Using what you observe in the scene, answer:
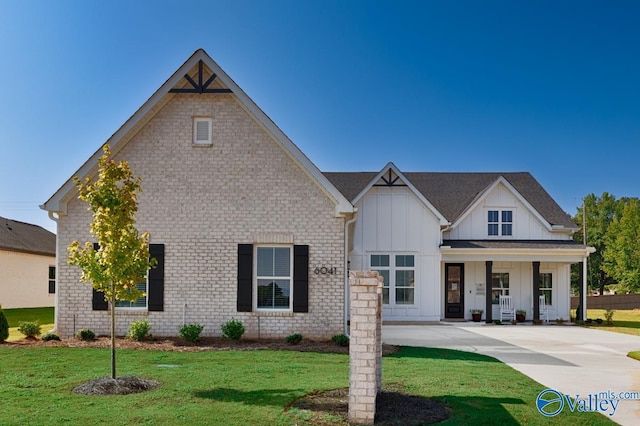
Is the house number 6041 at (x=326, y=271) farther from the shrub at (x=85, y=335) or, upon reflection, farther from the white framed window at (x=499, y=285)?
the white framed window at (x=499, y=285)

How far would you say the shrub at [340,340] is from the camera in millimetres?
14719

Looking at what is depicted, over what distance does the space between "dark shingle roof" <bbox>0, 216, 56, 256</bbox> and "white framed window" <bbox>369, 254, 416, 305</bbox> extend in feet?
60.6

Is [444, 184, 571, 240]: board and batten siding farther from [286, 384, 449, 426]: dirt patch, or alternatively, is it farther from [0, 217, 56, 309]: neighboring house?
[0, 217, 56, 309]: neighboring house

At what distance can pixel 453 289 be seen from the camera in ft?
86.0

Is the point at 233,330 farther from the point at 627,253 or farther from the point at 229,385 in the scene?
the point at 627,253

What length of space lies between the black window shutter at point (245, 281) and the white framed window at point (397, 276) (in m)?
10.3

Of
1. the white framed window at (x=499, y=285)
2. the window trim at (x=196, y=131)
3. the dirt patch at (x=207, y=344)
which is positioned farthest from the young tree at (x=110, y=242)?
the white framed window at (x=499, y=285)

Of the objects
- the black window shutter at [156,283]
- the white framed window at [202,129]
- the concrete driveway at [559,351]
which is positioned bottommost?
the concrete driveway at [559,351]

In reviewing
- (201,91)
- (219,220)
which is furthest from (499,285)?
(201,91)

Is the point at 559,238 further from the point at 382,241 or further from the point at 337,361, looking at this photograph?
the point at 337,361

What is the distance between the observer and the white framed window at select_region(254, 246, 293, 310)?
15547 mm

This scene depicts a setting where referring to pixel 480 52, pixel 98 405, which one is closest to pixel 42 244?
pixel 480 52

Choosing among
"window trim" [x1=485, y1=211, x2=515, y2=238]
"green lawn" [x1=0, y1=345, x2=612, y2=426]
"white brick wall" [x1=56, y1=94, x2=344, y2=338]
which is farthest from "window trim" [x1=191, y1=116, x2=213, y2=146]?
"window trim" [x1=485, y1=211, x2=515, y2=238]

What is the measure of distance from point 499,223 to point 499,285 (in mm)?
2804
